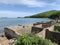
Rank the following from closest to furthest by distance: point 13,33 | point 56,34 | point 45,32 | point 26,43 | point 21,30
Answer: point 26,43 → point 56,34 → point 45,32 → point 13,33 → point 21,30

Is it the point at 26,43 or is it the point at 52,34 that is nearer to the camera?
the point at 26,43

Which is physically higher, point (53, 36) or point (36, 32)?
point (53, 36)

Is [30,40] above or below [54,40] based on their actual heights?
above

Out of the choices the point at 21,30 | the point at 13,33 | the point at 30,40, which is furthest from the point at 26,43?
the point at 21,30

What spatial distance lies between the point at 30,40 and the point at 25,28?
16.1m

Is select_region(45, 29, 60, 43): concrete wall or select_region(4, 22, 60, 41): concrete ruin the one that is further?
select_region(4, 22, 60, 41): concrete ruin

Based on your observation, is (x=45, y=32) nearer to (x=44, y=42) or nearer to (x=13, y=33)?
(x=13, y=33)

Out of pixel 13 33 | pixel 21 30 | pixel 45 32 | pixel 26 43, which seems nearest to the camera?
pixel 26 43

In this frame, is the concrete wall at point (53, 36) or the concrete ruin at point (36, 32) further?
the concrete ruin at point (36, 32)

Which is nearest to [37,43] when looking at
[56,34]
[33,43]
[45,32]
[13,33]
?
[33,43]

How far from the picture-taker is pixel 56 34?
19.4 m

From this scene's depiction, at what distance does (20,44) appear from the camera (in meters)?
12.6

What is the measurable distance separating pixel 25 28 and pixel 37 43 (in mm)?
16217

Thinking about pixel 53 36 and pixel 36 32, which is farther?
pixel 36 32
